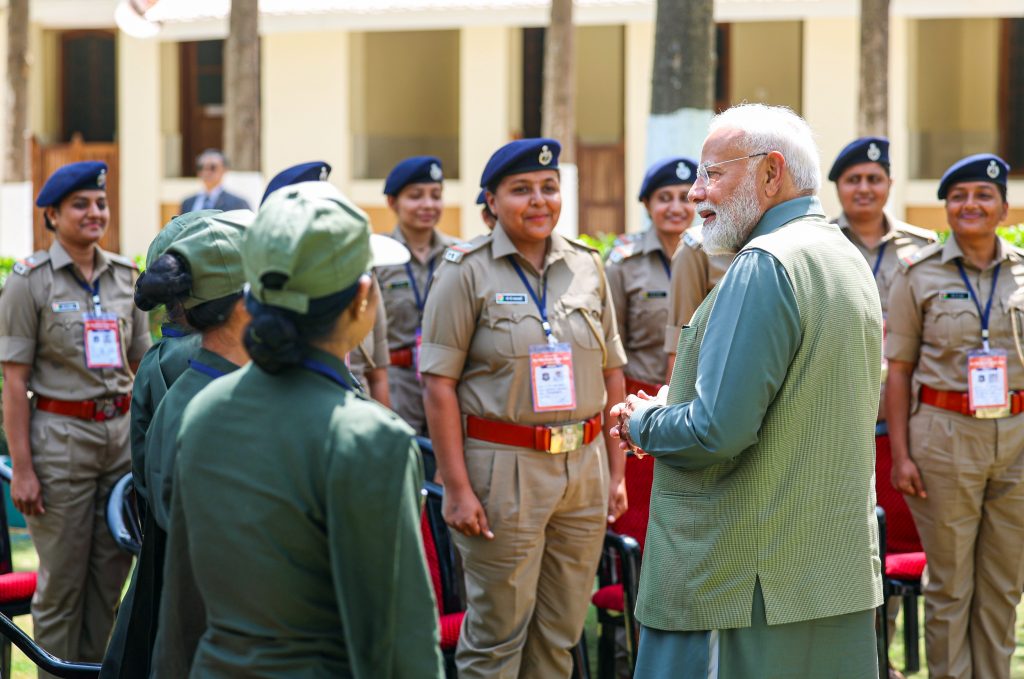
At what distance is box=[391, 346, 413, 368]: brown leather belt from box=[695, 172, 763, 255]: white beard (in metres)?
3.49

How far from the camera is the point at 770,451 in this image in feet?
10.1

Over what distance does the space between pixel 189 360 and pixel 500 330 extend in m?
1.56

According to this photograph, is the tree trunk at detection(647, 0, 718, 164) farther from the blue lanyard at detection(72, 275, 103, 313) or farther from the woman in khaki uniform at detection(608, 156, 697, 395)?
the blue lanyard at detection(72, 275, 103, 313)

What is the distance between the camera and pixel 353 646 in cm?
229

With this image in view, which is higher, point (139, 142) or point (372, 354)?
point (139, 142)

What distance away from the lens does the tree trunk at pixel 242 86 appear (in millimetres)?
14172

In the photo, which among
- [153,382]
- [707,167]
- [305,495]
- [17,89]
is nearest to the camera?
[305,495]

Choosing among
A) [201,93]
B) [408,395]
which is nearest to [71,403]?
[408,395]

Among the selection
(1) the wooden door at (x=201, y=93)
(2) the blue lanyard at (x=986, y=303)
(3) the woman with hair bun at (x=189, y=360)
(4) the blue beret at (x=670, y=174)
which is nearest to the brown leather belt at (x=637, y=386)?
(4) the blue beret at (x=670, y=174)

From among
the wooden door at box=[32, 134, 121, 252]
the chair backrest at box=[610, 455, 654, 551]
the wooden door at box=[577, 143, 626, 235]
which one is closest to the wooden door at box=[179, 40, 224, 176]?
the wooden door at box=[32, 134, 121, 252]

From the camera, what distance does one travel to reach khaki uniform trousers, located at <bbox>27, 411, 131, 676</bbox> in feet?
17.9

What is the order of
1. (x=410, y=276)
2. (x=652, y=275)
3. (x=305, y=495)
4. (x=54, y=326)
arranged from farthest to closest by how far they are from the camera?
(x=410, y=276), (x=652, y=275), (x=54, y=326), (x=305, y=495)

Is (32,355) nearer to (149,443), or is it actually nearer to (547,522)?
(547,522)

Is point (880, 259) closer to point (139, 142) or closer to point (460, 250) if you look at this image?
point (460, 250)
